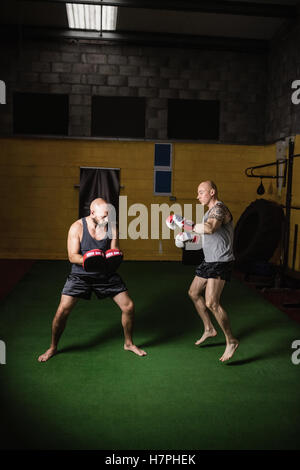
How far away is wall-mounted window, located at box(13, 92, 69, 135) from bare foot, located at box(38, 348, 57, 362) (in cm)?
583

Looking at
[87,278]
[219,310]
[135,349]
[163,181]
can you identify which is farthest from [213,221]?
[163,181]

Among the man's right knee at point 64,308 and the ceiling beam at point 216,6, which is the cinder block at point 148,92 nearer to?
the ceiling beam at point 216,6

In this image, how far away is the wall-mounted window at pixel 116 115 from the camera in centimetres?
827

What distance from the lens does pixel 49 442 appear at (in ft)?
7.30

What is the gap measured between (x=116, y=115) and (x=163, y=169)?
57.2 inches

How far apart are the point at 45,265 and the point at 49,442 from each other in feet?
18.8

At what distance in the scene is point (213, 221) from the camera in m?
3.33

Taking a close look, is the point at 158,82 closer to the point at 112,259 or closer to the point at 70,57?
the point at 70,57

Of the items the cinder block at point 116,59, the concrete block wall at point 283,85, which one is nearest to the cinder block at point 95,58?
the cinder block at point 116,59

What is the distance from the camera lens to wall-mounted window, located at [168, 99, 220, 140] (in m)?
8.41

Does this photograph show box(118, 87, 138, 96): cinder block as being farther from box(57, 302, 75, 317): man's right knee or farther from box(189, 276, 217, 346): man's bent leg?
box(57, 302, 75, 317): man's right knee

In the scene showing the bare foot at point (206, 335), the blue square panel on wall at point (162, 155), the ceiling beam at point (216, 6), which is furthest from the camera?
the blue square panel on wall at point (162, 155)

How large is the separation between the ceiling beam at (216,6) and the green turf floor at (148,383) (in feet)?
15.7

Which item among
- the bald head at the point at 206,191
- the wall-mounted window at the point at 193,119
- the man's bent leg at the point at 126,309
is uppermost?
the wall-mounted window at the point at 193,119
